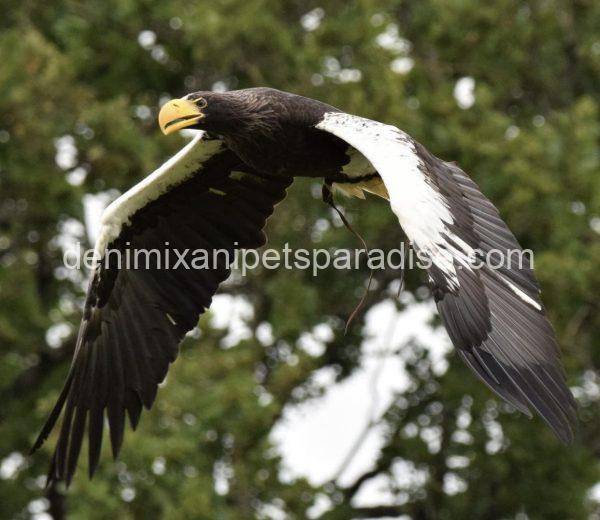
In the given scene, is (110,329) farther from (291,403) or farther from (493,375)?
(291,403)

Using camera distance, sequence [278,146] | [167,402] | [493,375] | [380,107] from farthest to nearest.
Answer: [380,107] → [167,402] → [278,146] → [493,375]

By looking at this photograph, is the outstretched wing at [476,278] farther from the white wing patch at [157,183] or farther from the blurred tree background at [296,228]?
the blurred tree background at [296,228]

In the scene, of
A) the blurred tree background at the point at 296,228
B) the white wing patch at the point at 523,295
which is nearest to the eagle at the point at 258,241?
the white wing patch at the point at 523,295

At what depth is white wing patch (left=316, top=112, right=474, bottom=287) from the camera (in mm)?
8352

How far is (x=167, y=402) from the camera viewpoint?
578 inches

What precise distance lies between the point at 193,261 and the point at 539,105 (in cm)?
903

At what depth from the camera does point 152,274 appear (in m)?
10.8

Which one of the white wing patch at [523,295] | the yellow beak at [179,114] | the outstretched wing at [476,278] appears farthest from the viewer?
the yellow beak at [179,114]

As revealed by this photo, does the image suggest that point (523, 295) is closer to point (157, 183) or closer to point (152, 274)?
point (157, 183)

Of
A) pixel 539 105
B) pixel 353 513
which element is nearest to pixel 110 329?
pixel 353 513

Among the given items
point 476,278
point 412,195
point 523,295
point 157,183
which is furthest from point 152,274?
point 523,295

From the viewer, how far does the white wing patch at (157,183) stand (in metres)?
10.4

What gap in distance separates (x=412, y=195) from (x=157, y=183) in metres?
2.54

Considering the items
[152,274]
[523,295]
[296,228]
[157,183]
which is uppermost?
[523,295]
